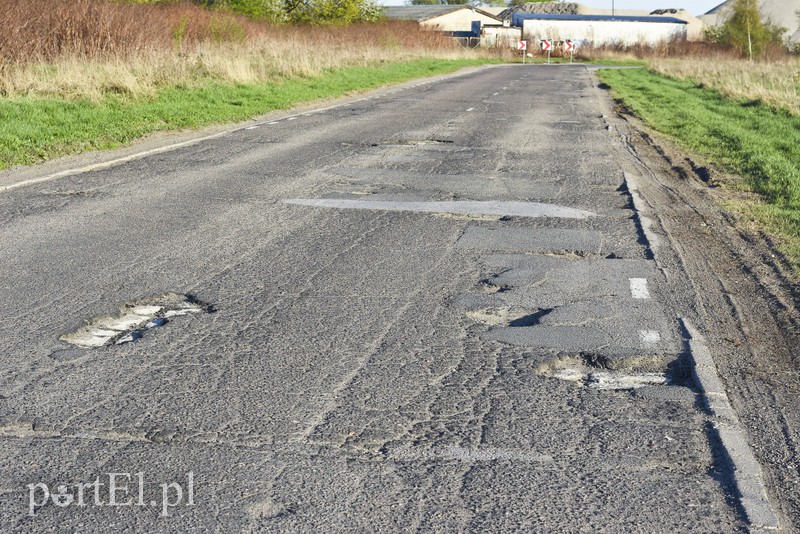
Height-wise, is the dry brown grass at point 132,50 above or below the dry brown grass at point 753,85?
above

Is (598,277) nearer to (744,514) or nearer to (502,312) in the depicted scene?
(502,312)

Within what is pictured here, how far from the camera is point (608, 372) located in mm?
4891

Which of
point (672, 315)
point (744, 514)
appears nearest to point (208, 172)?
point (672, 315)

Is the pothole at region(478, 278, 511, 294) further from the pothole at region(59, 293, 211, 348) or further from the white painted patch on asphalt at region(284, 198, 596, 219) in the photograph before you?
the white painted patch on asphalt at region(284, 198, 596, 219)

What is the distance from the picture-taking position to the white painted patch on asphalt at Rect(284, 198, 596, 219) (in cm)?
898

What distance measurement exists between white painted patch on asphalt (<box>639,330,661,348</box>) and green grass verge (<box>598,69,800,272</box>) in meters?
2.34

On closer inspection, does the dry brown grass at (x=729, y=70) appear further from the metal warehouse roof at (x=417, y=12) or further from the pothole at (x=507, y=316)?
the metal warehouse roof at (x=417, y=12)

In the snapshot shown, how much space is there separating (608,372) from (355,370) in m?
1.26

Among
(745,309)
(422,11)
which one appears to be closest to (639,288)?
(745,309)

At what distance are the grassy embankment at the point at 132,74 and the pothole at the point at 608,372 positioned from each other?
338 inches

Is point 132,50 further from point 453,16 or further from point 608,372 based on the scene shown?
point 453,16

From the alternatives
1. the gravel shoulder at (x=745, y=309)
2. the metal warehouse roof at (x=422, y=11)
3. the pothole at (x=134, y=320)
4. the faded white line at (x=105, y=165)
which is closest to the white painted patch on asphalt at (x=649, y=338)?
the gravel shoulder at (x=745, y=309)

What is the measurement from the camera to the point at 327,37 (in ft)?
131

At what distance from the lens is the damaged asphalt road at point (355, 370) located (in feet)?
11.4
